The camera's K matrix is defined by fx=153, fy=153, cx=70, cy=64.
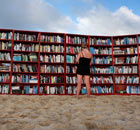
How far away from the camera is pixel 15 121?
140 cm

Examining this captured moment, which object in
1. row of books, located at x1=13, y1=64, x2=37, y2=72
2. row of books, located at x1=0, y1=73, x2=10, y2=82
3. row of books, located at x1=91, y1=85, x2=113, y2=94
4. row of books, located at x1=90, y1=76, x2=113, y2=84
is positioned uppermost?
row of books, located at x1=13, y1=64, x2=37, y2=72

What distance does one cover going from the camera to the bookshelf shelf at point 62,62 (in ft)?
14.8

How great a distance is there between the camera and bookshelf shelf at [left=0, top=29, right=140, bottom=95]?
451 centimetres

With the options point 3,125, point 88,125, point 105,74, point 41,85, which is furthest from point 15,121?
point 105,74

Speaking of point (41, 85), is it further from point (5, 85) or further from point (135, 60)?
point (135, 60)

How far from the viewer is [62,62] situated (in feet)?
15.5

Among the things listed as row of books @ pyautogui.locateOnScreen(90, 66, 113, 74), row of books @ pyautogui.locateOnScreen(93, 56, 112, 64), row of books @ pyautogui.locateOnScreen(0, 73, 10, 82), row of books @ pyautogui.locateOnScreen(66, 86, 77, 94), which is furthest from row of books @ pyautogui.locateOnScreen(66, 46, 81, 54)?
row of books @ pyautogui.locateOnScreen(0, 73, 10, 82)

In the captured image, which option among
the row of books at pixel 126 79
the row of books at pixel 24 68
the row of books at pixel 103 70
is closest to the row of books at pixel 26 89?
the row of books at pixel 24 68

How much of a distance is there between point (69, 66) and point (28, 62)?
1.25 meters

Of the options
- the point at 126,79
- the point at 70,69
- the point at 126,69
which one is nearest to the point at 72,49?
the point at 70,69

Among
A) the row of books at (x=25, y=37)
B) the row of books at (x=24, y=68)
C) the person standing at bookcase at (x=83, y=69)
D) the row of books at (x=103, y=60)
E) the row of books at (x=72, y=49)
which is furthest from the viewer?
the row of books at (x=103, y=60)

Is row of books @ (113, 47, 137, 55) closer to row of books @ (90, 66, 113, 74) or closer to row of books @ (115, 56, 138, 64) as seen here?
row of books @ (115, 56, 138, 64)

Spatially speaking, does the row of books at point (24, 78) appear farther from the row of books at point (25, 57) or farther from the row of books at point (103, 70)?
the row of books at point (103, 70)

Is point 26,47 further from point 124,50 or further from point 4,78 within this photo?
point 124,50
